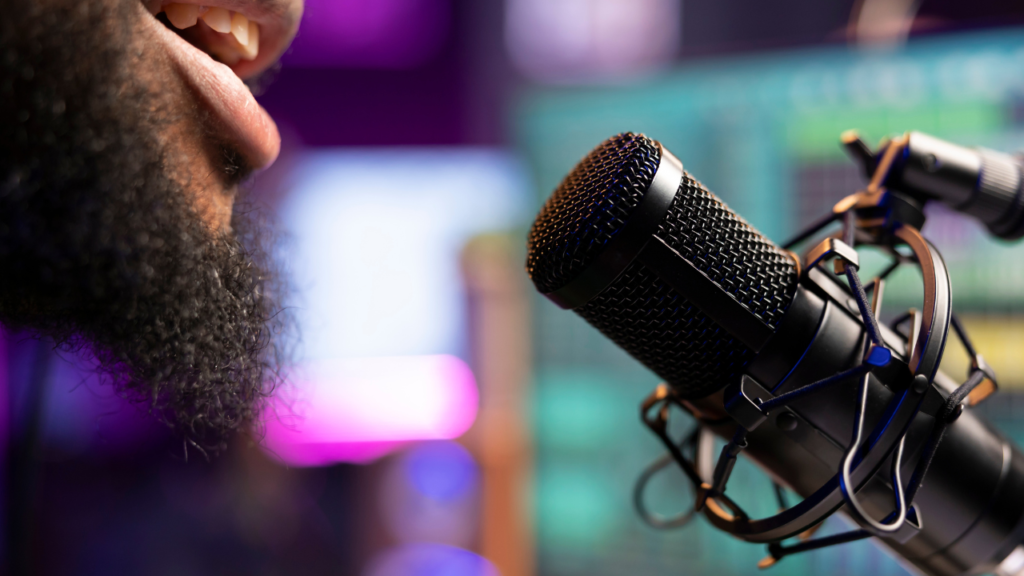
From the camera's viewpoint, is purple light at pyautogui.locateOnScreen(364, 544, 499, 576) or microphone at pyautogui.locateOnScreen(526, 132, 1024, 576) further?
purple light at pyautogui.locateOnScreen(364, 544, 499, 576)

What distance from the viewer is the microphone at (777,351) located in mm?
376

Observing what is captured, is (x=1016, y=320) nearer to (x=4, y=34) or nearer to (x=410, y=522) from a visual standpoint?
(x=4, y=34)

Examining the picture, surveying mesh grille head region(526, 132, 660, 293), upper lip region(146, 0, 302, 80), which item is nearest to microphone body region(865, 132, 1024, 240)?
mesh grille head region(526, 132, 660, 293)

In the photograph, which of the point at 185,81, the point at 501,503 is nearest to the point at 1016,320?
the point at 501,503

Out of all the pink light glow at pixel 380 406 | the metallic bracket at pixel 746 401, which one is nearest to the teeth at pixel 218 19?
the metallic bracket at pixel 746 401

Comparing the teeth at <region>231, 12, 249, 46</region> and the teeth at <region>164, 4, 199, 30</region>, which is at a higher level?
the teeth at <region>164, 4, 199, 30</region>

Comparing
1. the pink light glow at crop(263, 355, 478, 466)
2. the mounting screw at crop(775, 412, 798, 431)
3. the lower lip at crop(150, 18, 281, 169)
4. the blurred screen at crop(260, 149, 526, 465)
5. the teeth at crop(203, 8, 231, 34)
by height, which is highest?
the teeth at crop(203, 8, 231, 34)

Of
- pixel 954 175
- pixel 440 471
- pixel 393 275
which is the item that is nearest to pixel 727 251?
pixel 954 175

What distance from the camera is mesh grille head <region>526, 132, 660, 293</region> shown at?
1.24 ft

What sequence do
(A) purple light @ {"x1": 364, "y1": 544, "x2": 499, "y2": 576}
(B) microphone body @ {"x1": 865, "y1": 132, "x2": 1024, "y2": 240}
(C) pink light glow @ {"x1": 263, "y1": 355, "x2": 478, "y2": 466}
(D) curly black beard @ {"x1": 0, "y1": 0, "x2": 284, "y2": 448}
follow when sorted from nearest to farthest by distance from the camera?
1. (D) curly black beard @ {"x1": 0, "y1": 0, "x2": 284, "y2": 448}
2. (B) microphone body @ {"x1": 865, "y1": 132, "x2": 1024, "y2": 240}
3. (A) purple light @ {"x1": 364, "y1": 544, "x2": 499, "y2": 576}
4. (C) pink light glow @ {"x1": 263, "y1": 355, "x2": 478, "y2": 466}

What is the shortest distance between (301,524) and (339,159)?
1.20 metres

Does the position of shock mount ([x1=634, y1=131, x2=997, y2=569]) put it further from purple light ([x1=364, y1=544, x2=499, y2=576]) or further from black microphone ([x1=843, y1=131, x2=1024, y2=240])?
purple light ([x1=364, y1=544, x2=499, y2=576])

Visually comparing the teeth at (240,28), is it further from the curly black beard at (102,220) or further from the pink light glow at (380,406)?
the pink light glow at (380,406)

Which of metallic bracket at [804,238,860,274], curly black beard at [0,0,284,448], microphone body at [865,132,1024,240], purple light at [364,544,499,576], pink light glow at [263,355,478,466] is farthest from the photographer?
pink light glow at [263,355,478,466]
